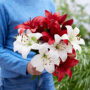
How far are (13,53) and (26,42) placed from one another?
27 centimetres

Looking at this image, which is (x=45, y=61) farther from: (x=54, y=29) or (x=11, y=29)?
(x=11, y=29)

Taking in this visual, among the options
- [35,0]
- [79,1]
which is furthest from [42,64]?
[79,1]

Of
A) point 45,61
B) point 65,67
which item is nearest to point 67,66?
point 65,67

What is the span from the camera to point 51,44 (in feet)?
3.34

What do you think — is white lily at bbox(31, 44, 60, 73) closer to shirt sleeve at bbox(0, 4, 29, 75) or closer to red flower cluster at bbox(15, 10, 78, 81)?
red flower cluster at bbox(15, 10, 78, 81)

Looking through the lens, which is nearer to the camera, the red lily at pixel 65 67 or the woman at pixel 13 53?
the red lily at pixel 65 67

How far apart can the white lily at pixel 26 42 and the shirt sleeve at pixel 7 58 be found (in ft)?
0.52

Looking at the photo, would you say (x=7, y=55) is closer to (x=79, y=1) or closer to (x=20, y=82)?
(x=20, y=82)

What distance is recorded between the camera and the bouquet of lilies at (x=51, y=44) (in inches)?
40.1

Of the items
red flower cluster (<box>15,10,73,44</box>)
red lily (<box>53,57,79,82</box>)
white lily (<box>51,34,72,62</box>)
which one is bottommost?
red lily (<box>53,57,79,82</box>)

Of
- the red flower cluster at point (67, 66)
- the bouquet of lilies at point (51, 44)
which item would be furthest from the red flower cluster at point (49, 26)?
the red flower cluster at point (67, 66)

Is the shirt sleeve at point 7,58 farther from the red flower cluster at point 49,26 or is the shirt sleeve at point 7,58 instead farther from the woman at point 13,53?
the red flower cluster at point 49,26

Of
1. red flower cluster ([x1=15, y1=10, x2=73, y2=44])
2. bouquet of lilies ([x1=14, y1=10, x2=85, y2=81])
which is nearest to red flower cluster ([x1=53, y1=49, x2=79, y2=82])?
bouquet of lilies ([x1=14, y1=10, x2=85, y2=81])

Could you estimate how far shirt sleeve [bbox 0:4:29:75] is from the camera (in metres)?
1.19
